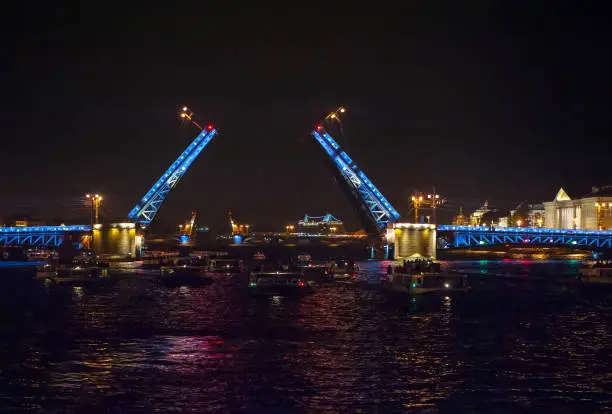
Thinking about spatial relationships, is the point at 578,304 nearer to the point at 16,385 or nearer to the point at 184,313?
the point at 184,313

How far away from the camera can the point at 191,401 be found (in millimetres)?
16641

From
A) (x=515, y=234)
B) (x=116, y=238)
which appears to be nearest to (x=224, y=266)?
(x=116, y=238)

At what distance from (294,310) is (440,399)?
17667 mm

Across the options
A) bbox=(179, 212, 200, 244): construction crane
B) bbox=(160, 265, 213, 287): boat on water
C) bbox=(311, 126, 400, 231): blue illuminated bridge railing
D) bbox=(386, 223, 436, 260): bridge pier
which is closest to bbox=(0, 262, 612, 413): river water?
bbox=(160, 265, 213, 287): boat on water

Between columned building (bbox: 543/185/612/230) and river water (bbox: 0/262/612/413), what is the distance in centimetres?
9872

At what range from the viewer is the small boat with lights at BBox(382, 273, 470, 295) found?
4438 cm

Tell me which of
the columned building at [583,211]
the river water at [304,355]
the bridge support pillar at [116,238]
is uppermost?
the columned building at [583,211]

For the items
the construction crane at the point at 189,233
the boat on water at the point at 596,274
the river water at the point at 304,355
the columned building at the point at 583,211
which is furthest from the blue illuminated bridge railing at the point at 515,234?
the construction crane at the point at 189,233

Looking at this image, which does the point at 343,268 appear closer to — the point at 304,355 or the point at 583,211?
the point at 304,355

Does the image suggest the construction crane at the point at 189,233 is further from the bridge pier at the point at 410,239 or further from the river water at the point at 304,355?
the river water at the point at 304,355

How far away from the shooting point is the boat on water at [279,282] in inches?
1788

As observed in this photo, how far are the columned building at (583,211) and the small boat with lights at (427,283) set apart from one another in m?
92.1

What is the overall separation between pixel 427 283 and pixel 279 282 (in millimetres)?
9698

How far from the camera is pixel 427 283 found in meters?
44.8
